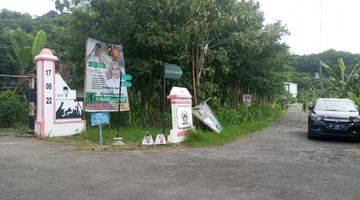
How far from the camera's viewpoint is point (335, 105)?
14.7m

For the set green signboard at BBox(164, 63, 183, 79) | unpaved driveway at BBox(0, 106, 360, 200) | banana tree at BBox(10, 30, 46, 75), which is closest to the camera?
unpaved driveway at BBox(0, 106, 360, 200)

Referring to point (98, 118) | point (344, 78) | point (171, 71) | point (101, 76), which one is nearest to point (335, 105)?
point (171, 71)

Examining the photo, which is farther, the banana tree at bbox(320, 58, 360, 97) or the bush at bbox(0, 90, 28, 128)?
the banana tree at bbox(320, 58, 360, 97)

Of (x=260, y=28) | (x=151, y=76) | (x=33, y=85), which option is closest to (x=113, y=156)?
(x=33, y=85)

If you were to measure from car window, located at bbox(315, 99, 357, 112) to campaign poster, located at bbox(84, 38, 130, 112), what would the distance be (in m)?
7.10

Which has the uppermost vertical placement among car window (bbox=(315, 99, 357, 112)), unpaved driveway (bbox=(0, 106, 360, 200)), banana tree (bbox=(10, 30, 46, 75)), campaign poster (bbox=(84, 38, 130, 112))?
banana tree (bbox=(10, 30, 46, 75))

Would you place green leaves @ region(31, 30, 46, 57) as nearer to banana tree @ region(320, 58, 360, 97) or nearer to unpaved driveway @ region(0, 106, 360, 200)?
unpaved driveway @ region(0, 106, 360, 200)

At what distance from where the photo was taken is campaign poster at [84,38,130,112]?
11305 millimetres

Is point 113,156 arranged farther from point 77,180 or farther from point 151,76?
point 151,76

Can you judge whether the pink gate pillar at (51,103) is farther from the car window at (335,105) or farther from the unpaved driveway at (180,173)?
the car window at (335,105)

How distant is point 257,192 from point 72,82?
13730 millimetres

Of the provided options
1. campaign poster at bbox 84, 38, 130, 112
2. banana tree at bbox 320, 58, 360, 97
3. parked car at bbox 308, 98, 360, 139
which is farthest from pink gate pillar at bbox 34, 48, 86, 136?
banana tree at bbox 320, 58, 360, 97

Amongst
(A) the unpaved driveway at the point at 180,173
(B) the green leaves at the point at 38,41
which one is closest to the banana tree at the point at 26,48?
(B) the green leaves at the point at 38,41

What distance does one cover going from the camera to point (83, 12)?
1515 centimetres
